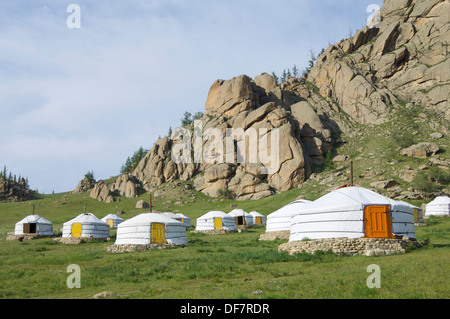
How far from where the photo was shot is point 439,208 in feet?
113

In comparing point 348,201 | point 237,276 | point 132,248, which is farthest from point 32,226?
point 348,201

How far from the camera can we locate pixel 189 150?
227ft

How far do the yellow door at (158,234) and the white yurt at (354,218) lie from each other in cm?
812

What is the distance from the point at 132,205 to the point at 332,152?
3564 cm

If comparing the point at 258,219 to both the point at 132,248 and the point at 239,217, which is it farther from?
the point at 132,248

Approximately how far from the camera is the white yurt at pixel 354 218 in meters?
14.2

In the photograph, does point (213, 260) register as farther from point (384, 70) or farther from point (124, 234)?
point (384, 70)

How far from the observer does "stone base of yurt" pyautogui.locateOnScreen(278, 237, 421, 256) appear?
1335 cm

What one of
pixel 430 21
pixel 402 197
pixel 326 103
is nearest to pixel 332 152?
pixel 326 103

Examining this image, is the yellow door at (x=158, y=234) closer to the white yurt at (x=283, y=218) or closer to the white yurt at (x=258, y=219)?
the white yurt at (x=283, y=218)

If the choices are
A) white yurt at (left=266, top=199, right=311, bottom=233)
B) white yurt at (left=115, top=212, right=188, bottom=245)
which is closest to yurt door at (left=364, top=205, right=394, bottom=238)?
white yurt at (left=266, top=199, right=311, bottom=233)

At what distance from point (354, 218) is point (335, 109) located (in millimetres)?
58971

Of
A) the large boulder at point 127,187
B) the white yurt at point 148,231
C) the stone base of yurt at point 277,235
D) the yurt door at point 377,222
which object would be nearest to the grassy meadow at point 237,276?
the yurt door at point 377,222

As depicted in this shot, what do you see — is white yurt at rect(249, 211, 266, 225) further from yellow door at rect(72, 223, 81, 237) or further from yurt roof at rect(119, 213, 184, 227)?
yurt roof at rect(119, 213, 184, 227)
